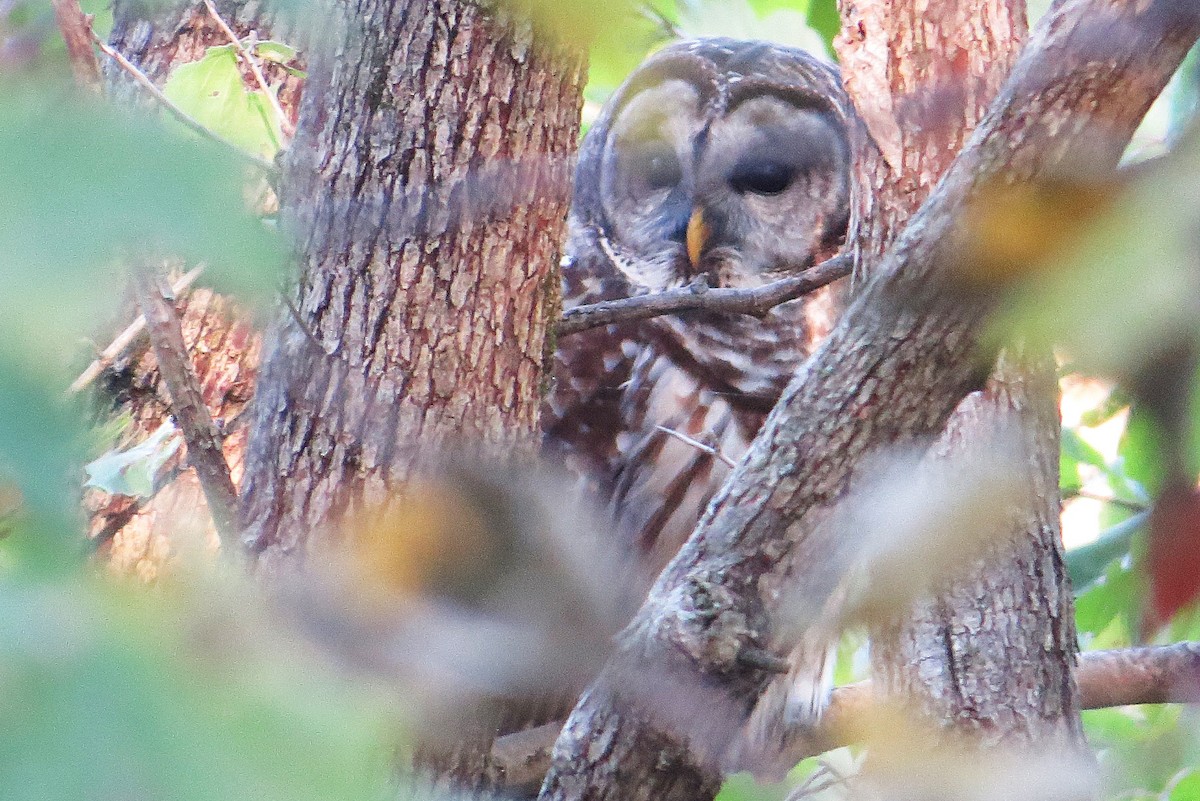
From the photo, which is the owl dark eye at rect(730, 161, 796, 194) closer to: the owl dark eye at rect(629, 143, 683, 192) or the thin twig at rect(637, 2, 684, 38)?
the owl dark eye at rect(629, 143, 683, 192)

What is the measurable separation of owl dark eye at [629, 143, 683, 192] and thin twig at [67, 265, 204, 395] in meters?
1.56

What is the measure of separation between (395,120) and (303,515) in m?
0.40

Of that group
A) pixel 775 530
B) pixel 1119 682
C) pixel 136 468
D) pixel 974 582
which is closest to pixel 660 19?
pixel 775 530

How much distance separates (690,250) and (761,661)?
5.66 feet

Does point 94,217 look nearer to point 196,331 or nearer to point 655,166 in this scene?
point 196,331

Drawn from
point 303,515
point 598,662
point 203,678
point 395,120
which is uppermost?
point 395,120

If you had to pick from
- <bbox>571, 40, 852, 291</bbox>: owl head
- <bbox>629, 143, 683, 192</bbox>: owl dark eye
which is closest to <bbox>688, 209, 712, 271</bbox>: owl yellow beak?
<bbox>571, 40, 852, 291</bbox>: owl head

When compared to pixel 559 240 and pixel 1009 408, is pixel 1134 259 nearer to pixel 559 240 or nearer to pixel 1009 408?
pixel 559 240

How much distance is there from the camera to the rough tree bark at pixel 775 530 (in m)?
0.73

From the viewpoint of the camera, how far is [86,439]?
0.35 metres

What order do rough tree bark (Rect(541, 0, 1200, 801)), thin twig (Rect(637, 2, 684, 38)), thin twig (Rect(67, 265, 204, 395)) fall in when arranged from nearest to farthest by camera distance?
thin twig (Rect(67, 265, 204, 395)), thin twig (Rect(637, 2, 684, 38)), rough tree bark (Rect(541, 0, 1200, 801))

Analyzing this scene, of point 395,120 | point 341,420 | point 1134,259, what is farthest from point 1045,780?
point 395,120

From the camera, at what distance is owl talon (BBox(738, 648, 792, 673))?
94 cm

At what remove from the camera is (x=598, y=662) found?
2.32ft
